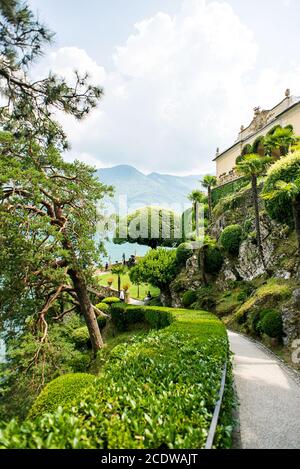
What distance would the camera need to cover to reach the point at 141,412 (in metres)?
4.29

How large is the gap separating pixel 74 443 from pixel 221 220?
28845 mm

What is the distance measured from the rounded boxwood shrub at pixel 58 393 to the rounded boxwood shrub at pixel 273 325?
26.9ft

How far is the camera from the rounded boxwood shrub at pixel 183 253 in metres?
30.3

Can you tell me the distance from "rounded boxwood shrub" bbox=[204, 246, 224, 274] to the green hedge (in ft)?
35.5

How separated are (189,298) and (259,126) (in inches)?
1099

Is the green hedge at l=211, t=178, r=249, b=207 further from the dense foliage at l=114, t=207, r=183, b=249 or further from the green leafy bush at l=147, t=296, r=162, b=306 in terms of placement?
the green leafy bush at l=147, t=296, r=162, b=306

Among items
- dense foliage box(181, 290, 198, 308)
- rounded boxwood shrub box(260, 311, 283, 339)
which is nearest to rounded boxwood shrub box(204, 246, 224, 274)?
dense foliage box(181, 290, 198, 308)

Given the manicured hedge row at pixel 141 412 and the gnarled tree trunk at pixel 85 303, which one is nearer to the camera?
the manicured hedge row at pixel 141 412

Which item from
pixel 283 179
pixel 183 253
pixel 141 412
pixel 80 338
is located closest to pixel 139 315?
pixel 80 338

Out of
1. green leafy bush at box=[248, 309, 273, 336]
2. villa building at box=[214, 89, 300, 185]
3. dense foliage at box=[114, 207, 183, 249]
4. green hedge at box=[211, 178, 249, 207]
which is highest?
villa building at box=[214, 89, 300, 185]

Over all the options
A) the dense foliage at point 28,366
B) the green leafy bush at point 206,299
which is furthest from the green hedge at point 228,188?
the dense foliage at point 28,366

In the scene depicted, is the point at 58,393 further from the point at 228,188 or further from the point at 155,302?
the point at 228,188

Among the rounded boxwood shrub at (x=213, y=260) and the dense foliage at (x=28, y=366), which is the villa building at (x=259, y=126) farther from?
the dense foliage at (x=28, y=366)

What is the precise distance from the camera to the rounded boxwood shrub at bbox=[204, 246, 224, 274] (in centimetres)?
2705
